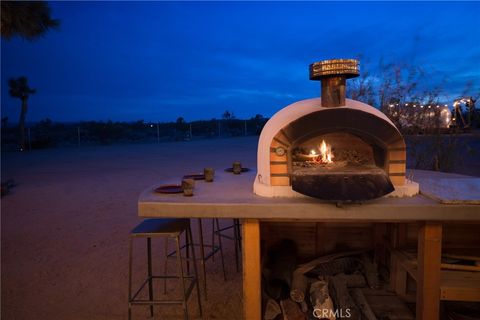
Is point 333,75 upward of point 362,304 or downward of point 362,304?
upward

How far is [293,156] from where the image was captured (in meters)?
2.92

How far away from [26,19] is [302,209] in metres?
7.06

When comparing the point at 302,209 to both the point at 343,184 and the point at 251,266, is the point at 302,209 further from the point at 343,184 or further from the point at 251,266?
the point at 251,266

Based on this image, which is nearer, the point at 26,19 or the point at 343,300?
the point at 343,300

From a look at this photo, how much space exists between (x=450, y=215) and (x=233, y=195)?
146 cm

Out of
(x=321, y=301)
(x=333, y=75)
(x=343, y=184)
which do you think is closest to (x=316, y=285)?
(x=321, y=301)

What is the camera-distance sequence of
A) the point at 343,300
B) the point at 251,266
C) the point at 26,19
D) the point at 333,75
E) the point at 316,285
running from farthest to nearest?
1. the point at 26,19
2. the point at 316,285
3. the point at 343,300
4. the point at 333,75
5. the point at 251,266

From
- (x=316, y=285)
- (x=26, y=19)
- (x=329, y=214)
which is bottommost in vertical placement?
(x=316, y=285)

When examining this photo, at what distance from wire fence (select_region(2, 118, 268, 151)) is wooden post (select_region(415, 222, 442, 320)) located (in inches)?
755

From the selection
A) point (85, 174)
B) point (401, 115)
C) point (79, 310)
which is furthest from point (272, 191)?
point (85, 174)

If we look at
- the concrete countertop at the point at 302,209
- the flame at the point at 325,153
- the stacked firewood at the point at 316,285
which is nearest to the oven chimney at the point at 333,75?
the flame at the point at 325,153

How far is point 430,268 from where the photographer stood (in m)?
2.34

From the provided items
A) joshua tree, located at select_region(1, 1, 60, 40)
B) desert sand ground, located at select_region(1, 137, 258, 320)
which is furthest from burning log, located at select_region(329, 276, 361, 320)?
joshua tree, located at select_region(1, 1, 60, 40)

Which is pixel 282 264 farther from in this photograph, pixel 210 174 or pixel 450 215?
pixel 450 215
